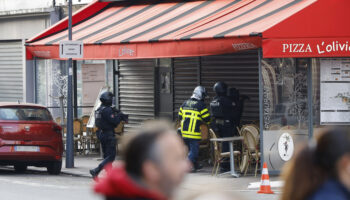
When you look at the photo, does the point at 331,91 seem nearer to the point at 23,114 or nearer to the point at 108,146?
the point at 108,146

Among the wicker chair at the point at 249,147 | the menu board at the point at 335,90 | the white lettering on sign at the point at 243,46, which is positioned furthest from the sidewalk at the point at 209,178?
the white lettering on sign at the point at 243,46

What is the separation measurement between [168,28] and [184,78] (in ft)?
8.63

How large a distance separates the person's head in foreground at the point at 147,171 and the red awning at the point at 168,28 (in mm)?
11022

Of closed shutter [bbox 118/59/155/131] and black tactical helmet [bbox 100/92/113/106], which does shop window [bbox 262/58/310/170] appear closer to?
black tactical helmet [bbox 100/92/113/106]

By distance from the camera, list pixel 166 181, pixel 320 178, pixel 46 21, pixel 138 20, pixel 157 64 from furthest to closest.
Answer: pixel 46 21, pixel 157 64, pixel 138 20, pixel 320 178, pixel 166 181

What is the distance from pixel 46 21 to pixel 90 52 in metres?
7.54

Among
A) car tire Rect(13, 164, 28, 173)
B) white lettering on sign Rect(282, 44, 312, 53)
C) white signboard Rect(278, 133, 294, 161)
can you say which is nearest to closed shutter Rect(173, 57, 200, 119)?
car tire Rect(13, 164, 28, 173)

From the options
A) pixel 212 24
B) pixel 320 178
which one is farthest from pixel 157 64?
pixel 320 178

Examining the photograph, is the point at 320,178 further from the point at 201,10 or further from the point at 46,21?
the point at 46,21

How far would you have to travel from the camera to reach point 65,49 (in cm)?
1656

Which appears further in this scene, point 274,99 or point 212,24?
point 212,24

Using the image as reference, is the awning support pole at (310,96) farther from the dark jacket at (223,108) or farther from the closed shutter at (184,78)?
the closed shutter at (184,78)

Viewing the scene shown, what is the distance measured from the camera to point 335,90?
14.2 meters

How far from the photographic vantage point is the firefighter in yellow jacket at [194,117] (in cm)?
1490
